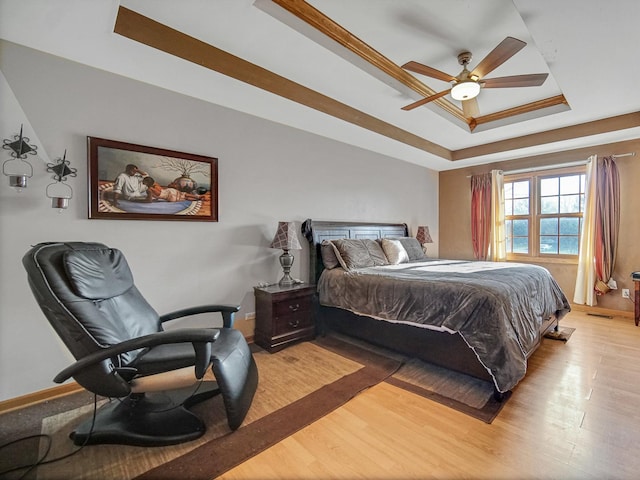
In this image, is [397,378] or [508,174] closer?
[397,378]

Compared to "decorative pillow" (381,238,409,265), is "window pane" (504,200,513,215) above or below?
above

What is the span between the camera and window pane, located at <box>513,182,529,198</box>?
4.92 meters

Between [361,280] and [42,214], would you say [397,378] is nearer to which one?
[361,280]

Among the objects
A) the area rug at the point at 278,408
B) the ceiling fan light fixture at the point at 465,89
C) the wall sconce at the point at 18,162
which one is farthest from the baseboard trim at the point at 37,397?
the ceiling fan light fixture at the point at 465,89

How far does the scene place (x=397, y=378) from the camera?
94.0 inches

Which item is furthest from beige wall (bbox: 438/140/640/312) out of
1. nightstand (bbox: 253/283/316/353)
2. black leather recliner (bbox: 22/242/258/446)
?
black leather recliner (bbox: 22/242/258/446)

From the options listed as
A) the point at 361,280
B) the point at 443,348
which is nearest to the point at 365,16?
the point at 361,280

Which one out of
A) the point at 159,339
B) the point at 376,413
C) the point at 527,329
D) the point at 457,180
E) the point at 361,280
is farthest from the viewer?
the point at 457,180

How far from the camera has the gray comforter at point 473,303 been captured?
2.04 m

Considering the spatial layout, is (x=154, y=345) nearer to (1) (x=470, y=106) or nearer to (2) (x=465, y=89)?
(2) (x=465, y=89)

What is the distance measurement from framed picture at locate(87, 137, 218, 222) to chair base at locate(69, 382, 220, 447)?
4.42 feet

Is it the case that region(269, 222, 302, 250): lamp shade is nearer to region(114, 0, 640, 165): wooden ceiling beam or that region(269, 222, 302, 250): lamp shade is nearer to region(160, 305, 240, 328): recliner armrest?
region(160, 305, 240, 328): recliner armrest

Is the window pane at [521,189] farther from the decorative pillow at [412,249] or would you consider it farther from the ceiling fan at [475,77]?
the ceiling fan at [475,77]

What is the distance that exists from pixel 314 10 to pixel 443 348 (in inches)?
104
